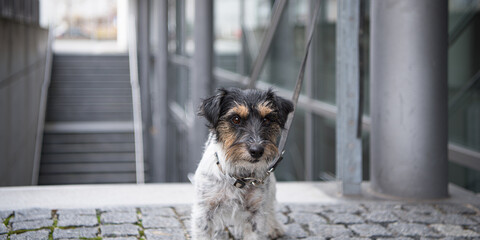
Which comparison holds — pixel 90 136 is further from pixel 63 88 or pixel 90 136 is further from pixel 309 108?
pixel 309 108

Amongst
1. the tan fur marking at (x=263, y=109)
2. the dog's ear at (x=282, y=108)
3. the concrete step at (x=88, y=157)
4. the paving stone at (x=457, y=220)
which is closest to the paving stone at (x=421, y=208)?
the paving stone at (x=457, y=220)

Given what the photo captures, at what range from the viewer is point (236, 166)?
335 centimetres

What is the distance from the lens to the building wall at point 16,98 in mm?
8828

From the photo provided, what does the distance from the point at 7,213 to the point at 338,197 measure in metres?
2.84

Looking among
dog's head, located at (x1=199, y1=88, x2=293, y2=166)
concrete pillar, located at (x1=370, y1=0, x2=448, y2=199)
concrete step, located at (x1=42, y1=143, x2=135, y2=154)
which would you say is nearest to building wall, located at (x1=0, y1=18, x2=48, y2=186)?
concrete step, located at (x1=42, y1=143, x2=135, y2=154)

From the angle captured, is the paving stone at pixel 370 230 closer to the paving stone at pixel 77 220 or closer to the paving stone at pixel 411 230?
the paving stone at pixel 411 230

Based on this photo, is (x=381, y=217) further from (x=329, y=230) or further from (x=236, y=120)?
(x=236, y=120)

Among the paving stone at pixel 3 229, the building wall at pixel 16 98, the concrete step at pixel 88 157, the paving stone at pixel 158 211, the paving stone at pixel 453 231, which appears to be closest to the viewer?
the paving stone at pixel 3 229

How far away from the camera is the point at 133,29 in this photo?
25922mm

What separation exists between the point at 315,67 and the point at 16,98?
19.0 ft

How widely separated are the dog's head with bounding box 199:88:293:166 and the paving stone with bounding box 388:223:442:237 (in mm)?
1414

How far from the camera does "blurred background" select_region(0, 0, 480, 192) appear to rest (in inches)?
242

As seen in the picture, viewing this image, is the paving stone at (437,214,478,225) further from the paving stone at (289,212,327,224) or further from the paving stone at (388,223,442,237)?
the paving stone at (289,212,327,224)

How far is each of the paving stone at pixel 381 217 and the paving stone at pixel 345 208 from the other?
0.12 meters
